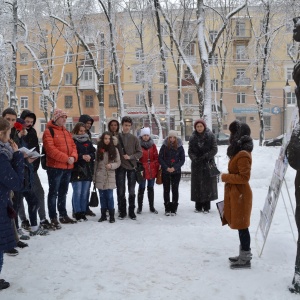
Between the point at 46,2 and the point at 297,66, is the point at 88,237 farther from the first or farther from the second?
the point at 46,2

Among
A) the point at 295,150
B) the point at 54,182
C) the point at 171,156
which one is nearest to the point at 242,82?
the point at 171,156

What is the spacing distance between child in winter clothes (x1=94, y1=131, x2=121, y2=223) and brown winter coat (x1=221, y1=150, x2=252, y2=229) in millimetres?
3116

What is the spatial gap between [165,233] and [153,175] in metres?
2.04

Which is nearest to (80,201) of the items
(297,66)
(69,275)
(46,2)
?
(69,275)

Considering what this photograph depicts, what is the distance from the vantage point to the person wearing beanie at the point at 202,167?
8.33 metres

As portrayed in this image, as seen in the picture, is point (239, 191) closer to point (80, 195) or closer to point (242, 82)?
point (80, 195)

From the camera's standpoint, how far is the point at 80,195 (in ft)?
24.1

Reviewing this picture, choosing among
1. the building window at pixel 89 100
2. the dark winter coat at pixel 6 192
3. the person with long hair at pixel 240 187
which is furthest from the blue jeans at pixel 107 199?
the building window at pixel 89 100

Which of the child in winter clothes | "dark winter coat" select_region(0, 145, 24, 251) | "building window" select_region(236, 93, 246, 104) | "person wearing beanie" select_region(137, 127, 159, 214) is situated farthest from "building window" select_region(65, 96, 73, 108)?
"dark winter coat" select_region(0, 145, 24, 251)

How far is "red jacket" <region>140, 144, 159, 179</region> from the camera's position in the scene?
825cm

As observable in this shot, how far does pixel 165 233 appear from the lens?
254 inches

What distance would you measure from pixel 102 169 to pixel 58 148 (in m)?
1.04

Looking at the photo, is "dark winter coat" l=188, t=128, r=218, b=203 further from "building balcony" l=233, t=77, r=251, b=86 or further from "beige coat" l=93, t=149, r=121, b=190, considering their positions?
"building balcony" l=233, t=77, r=251, b=86

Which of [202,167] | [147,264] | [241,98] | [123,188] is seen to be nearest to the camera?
[147,264]
